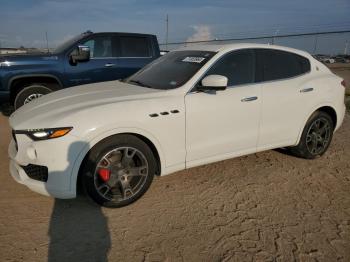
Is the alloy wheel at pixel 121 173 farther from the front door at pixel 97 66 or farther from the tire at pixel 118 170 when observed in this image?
the front door at pixel 97 66

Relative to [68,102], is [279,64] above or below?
above

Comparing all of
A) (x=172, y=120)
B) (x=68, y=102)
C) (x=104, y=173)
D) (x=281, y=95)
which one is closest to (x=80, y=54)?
(x=68, y=102)

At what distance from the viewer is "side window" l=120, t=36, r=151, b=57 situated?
23.3ft

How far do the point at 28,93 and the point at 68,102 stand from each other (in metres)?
3.54

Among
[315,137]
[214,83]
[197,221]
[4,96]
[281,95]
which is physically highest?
[214,83]

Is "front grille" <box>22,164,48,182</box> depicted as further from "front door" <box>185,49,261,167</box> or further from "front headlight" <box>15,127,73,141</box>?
"front door" <box>185,49,261,167</box>

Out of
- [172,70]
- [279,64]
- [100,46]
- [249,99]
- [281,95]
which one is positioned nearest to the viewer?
[249,99]

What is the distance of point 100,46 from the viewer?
687cm

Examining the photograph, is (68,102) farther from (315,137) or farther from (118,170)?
(315,137)

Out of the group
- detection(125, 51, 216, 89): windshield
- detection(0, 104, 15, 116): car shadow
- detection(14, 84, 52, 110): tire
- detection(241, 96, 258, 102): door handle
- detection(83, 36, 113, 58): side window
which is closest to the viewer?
detection(125, 51, 216, 89): windshield

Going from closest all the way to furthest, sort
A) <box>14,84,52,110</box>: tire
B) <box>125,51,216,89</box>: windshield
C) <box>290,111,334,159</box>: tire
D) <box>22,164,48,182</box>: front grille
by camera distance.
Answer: <box>22,164,48,182</box>: front grille → <box>125,51,216,89</box>: windshield → <box>290,111,334,159</box>: tire → <box>14,84,52,110</box>: tire

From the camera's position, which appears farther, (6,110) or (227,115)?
(6,110)

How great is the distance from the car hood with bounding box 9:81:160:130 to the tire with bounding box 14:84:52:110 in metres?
Result: 2.80

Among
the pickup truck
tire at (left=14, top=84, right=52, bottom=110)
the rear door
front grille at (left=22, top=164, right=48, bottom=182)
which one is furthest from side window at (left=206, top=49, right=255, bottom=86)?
tire at (left=14, top=84, right=52, bottom=110)
